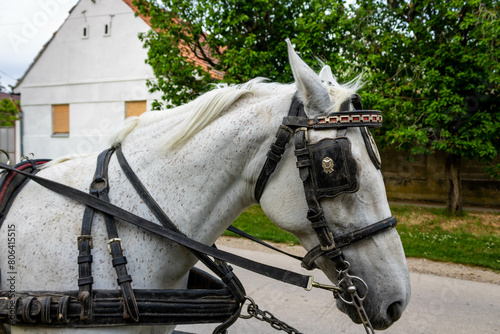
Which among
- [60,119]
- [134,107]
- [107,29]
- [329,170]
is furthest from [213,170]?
[60,119]

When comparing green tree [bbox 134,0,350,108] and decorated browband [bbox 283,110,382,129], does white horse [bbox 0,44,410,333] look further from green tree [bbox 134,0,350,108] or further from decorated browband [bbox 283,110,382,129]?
green tree [bbox 134,0,350,108]

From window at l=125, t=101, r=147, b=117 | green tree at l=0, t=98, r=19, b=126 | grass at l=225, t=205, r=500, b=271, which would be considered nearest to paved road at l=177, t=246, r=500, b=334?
grass at l=225, t=205, r=500, b=271

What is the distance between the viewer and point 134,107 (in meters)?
11.8

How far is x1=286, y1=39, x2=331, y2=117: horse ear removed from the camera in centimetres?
133

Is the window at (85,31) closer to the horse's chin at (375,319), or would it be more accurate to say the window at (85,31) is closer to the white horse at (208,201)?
the white horse at (208,201)

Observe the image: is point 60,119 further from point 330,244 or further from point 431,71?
point 330,244

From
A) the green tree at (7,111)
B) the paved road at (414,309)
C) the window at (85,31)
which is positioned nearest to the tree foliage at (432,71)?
the paved road at (414,309)

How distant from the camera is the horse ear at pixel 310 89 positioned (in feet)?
4.36

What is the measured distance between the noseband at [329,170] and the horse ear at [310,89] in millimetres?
43

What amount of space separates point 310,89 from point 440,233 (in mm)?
6803

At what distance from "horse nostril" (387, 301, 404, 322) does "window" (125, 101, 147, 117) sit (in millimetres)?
11391

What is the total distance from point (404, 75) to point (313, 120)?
22.4 feet

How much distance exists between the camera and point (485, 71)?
603 centimetres

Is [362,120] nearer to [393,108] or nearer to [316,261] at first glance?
[316,261]
